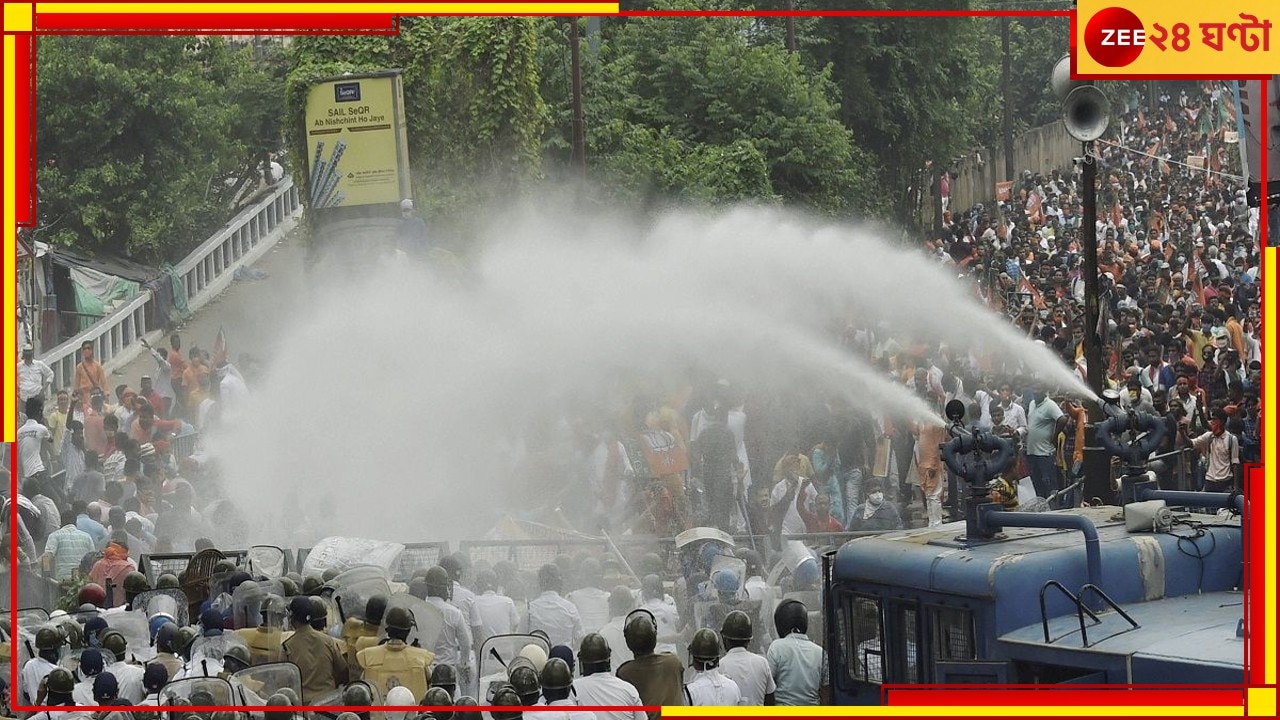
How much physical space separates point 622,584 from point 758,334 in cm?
951

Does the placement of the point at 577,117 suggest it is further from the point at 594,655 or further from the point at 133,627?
the point at 594,655

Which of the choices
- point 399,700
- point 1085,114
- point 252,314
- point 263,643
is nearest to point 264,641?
point 263,643

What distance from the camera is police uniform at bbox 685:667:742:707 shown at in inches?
392

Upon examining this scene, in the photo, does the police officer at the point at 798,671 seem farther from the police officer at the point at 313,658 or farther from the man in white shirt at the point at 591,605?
the man in white shirt at the point at 591,605

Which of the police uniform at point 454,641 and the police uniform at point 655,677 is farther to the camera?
the police uniform at point 454,641

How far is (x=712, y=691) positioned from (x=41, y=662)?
13.3 ft

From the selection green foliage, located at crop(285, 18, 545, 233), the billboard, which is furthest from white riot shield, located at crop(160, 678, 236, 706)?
green foliage, located at crop(285, 18, 545, 233)

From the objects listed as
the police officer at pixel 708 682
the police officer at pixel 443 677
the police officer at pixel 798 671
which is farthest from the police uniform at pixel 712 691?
the police officer at pixel 443 677

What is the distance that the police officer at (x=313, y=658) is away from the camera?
10.8 metres

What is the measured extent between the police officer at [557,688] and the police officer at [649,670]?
818mm

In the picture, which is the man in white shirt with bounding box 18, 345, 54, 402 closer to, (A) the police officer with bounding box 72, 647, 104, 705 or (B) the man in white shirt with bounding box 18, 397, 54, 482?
(B) the man in white shirt with bounding box 18, 397, 54, 482

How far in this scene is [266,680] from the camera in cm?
964

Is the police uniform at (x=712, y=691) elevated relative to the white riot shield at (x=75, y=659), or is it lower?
lower

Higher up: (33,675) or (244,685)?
(244,685)
